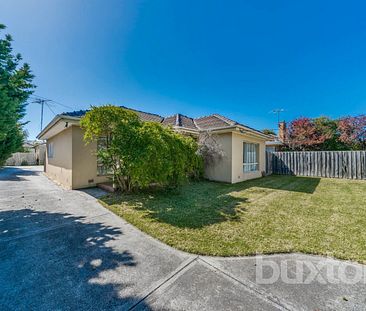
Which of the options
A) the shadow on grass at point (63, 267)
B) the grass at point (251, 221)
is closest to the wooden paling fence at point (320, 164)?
the grass at point (251, 221)

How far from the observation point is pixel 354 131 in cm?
1980

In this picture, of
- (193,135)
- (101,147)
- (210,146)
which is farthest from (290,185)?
(101,147)

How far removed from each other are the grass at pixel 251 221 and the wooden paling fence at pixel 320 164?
6.62 m

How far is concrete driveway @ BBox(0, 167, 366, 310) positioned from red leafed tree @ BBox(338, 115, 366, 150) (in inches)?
941

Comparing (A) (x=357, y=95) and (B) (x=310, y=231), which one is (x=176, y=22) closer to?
(B) (x=310, y=231)

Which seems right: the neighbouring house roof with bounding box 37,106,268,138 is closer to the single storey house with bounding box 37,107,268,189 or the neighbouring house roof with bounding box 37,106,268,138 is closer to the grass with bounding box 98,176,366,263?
the single storey house with bounding box 37,107,268,189

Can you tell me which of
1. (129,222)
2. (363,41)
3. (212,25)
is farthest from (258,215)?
(363,41)

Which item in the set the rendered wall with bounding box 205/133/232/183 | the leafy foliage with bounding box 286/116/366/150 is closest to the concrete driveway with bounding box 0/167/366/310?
the rendered wall with bounding box 205/133/232/183

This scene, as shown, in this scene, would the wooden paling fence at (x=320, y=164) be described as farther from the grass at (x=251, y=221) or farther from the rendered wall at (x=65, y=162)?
the rendered wall at (x=65, y=162)

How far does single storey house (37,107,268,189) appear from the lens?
8.50m

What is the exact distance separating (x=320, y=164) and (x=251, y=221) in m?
12.7

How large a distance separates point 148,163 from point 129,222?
2308 millimetres

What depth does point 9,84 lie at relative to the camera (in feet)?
16.0

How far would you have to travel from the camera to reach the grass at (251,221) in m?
3.36
